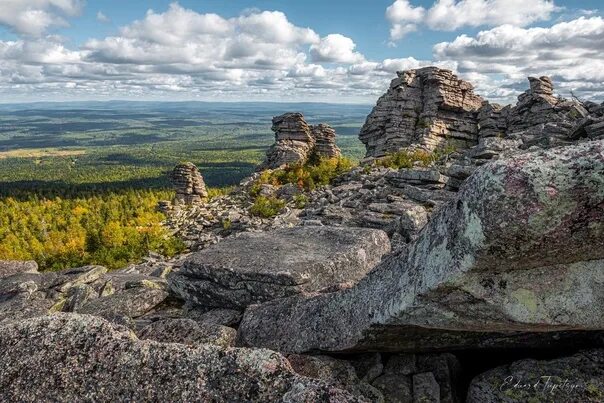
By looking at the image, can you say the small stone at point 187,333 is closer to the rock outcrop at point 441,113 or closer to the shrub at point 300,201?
the shrub at point 300,201

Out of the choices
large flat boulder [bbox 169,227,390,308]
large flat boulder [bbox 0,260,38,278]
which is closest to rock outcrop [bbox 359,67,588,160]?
large flat boulder [bbox 0,260,38,278]

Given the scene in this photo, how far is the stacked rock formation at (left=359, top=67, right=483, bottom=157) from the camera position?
63.1 meters

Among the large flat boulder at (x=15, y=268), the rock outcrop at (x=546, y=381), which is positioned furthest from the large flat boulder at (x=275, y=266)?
the large flat boulder at (x=15, y=268)

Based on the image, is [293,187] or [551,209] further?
[293,187]

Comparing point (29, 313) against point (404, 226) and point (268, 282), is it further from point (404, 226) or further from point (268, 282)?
point (404, 226)

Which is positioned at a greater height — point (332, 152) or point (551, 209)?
point (551, 209)

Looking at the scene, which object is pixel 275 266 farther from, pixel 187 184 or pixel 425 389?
pixel 187 184

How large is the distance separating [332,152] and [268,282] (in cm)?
6542

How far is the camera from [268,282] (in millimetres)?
11891

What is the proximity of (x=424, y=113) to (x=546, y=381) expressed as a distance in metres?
62.9

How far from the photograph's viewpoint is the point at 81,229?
119312mm

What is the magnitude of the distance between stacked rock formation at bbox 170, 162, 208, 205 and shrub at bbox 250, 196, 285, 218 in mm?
40133

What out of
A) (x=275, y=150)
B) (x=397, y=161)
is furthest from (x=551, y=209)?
(x=275, y=150)

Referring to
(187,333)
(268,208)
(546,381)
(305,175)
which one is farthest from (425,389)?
(305,175)
